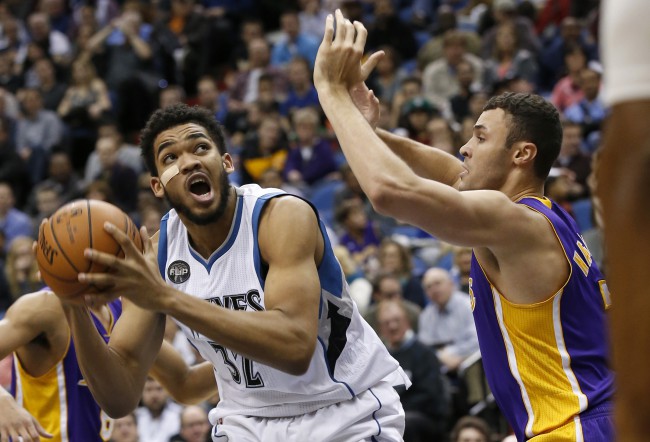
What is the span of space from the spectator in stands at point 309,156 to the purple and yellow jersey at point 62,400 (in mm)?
7387

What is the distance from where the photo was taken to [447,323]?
29.7 feet

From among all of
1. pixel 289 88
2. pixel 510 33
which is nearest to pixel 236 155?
pixel 289 88

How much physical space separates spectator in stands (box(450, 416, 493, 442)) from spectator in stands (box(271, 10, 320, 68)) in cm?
843

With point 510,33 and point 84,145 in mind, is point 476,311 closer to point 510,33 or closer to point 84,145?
point 510,33

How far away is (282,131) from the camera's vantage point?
12945 mm

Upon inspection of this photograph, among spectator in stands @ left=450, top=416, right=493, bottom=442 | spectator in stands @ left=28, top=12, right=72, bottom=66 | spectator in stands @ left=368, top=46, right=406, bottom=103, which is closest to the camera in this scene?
spectator in stands @ left=450, top=416, right=493, bottom=442

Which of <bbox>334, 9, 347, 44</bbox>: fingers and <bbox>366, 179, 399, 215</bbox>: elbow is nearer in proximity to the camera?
<bbox>366, 179, 399, 215</bbox>: elbow

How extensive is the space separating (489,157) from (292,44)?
11.5 meters

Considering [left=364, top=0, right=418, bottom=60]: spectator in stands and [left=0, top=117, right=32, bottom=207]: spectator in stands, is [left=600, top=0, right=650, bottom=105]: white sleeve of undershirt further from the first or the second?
[left=364, top=0, right=418, bottom=60]: spectator in stands

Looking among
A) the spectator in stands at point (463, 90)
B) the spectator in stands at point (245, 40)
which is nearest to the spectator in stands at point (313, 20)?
the spectator in stands at point (245, 40)

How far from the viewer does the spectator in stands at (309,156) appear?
1231cm

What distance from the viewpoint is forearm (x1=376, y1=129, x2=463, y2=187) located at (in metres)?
4.79

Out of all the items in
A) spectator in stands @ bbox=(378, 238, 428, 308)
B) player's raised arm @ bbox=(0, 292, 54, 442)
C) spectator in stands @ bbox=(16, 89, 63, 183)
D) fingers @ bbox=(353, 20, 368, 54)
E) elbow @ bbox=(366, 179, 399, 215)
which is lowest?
spectator in stands @ bbox=(16, 89, 63, 183)

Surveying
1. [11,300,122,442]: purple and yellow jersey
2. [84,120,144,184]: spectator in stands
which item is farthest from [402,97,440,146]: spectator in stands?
[11,300,122,442]: purple and yellow jersey
